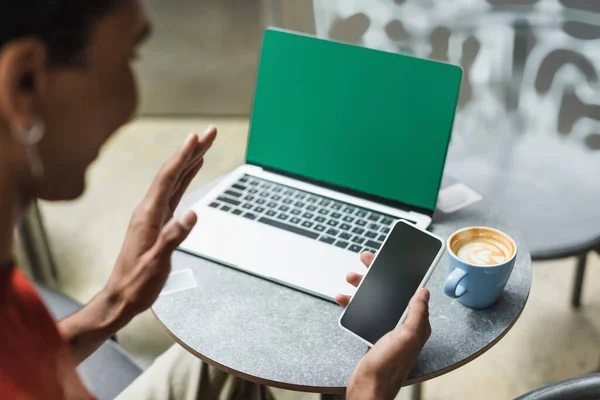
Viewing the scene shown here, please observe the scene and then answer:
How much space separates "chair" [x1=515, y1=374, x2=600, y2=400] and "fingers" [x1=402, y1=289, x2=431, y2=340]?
0.15 metres

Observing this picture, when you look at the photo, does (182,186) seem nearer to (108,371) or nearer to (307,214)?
(307,214)

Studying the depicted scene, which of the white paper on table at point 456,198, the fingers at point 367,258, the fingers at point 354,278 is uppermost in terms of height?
the fingers at point 367,258

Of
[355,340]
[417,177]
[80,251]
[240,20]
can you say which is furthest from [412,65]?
[240,20]

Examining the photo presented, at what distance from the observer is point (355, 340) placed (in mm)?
924

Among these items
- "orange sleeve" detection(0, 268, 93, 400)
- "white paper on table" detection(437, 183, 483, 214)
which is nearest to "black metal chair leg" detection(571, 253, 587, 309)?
"white paper on table" detection(437, 183, 483, 214)

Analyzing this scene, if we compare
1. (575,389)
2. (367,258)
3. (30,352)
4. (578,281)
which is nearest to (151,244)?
(30,352)

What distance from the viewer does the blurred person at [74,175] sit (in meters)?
0.58

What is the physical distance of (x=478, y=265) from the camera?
918 millimetres

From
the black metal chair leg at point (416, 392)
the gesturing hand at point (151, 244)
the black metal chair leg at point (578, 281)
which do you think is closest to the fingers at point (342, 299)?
the gesturing hand at point (151, 244)

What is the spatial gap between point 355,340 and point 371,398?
0.38 feet

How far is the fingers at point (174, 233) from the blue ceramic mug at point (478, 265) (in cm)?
36

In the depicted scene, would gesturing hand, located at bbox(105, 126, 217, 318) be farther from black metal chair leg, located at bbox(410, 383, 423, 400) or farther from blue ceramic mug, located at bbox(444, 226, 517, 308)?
black metal chair leg, located at bbox(410, 383, 423, 400)

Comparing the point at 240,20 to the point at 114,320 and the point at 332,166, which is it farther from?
the point at 114,320

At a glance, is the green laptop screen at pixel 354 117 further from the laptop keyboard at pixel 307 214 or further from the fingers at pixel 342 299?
the fingers at pixel 342 299
